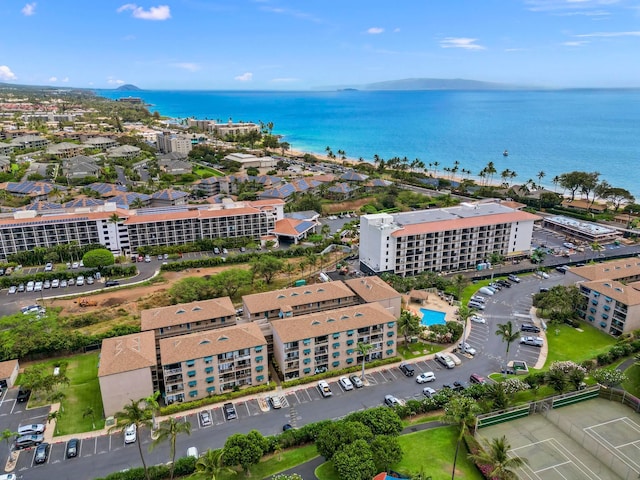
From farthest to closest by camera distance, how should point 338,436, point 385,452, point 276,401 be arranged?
Answer: point 276,401 → point 338,436 → point 385,452

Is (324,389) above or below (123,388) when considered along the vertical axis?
below

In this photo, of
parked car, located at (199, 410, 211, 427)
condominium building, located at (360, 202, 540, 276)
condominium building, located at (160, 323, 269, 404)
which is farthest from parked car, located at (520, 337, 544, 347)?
parked car, located at (199, 410, 211, 427)

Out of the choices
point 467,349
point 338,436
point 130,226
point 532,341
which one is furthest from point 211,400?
point 130,226

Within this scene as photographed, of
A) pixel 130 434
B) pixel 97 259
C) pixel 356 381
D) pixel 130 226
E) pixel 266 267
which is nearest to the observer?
pixel 130 434

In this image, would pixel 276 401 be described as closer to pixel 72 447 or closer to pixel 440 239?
pixel 72 447

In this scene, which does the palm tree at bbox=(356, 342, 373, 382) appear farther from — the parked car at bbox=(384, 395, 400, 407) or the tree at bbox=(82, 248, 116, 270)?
the tree at bbox=(82, 248, 116, 270)

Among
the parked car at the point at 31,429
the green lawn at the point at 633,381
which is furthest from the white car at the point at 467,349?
the parked car at the point at 31,429

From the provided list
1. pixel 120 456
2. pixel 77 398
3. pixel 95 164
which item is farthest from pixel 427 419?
pixel 95 164

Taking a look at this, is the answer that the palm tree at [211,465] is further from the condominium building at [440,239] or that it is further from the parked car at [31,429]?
the condominium building at [440,239]
